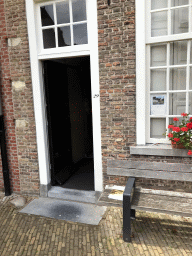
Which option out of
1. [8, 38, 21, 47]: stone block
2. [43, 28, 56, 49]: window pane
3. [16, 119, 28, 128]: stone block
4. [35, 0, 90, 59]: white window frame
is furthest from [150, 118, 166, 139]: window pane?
[8, 38, 21, 47]: stone block

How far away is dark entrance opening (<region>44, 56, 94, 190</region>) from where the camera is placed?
469 cm

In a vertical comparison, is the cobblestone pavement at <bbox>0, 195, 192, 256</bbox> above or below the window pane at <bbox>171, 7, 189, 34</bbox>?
below

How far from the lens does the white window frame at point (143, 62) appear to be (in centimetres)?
341

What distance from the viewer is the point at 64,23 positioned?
13.0ft

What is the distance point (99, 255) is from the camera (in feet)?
9.46

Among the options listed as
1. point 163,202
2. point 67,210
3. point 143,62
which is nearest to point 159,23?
point 143,62

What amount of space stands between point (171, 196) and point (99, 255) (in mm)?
1381

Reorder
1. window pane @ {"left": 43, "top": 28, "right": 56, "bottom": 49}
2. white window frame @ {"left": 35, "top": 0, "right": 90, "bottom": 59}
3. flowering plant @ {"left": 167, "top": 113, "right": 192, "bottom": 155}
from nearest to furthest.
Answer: flowering plant @ {"left": 167, "top": 113, "right": 192, "bottom": 155} → white window frame @ {"left": 35, "top": 0, "right": 90, "bottom": 59} → window pane @ {"left": 43, "top": 28, "right": 56, "bottom": 49}

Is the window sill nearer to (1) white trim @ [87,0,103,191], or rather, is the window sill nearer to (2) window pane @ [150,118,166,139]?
(2) window pane @ [150,118,166,139]

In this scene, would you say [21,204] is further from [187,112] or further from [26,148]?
[187,112]

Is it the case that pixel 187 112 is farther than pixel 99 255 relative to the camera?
Yes

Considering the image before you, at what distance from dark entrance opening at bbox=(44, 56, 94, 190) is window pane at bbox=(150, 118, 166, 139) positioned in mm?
1931

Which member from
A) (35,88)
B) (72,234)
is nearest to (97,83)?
(35,88)

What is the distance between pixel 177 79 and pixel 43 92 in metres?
2.59
